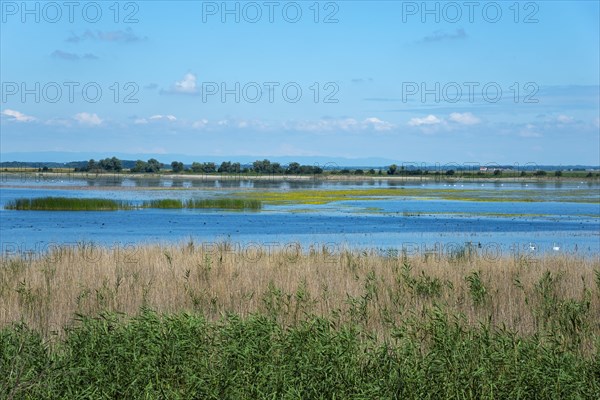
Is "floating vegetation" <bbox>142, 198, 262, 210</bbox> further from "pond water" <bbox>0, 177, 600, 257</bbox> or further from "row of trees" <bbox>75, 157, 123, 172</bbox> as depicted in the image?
"row of trees" <bbox>75, 157, 123, 172</bbox>

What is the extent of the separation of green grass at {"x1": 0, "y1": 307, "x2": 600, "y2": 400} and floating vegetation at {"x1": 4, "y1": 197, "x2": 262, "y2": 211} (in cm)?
3603

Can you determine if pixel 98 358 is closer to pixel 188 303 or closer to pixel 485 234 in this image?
pixel 188 303

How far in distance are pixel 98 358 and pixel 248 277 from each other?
19.4ft

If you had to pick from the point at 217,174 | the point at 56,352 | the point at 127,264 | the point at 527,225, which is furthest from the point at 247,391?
the point at 217,174

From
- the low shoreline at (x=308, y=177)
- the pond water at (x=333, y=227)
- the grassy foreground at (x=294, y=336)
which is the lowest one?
the pond water at (x=333, y=227)

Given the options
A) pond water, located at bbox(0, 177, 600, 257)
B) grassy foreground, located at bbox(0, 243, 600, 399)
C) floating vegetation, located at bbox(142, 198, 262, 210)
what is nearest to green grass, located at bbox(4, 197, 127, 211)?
pond water, located at bbox(0, 177, 600, 257)

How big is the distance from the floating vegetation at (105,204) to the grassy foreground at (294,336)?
99.6ft

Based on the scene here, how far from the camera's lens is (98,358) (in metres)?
9.12

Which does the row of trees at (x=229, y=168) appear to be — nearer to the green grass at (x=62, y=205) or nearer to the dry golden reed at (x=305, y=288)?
the green grass at (x=62, y=205)

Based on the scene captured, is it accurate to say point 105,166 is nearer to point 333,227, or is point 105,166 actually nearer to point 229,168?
point 229,168

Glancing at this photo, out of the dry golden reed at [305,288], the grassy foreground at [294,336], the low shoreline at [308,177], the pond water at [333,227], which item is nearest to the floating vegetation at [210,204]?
the pond water at [333,227]

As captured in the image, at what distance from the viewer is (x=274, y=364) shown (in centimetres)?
901

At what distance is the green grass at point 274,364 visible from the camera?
8.44 metres

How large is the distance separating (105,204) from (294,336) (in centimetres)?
3785
